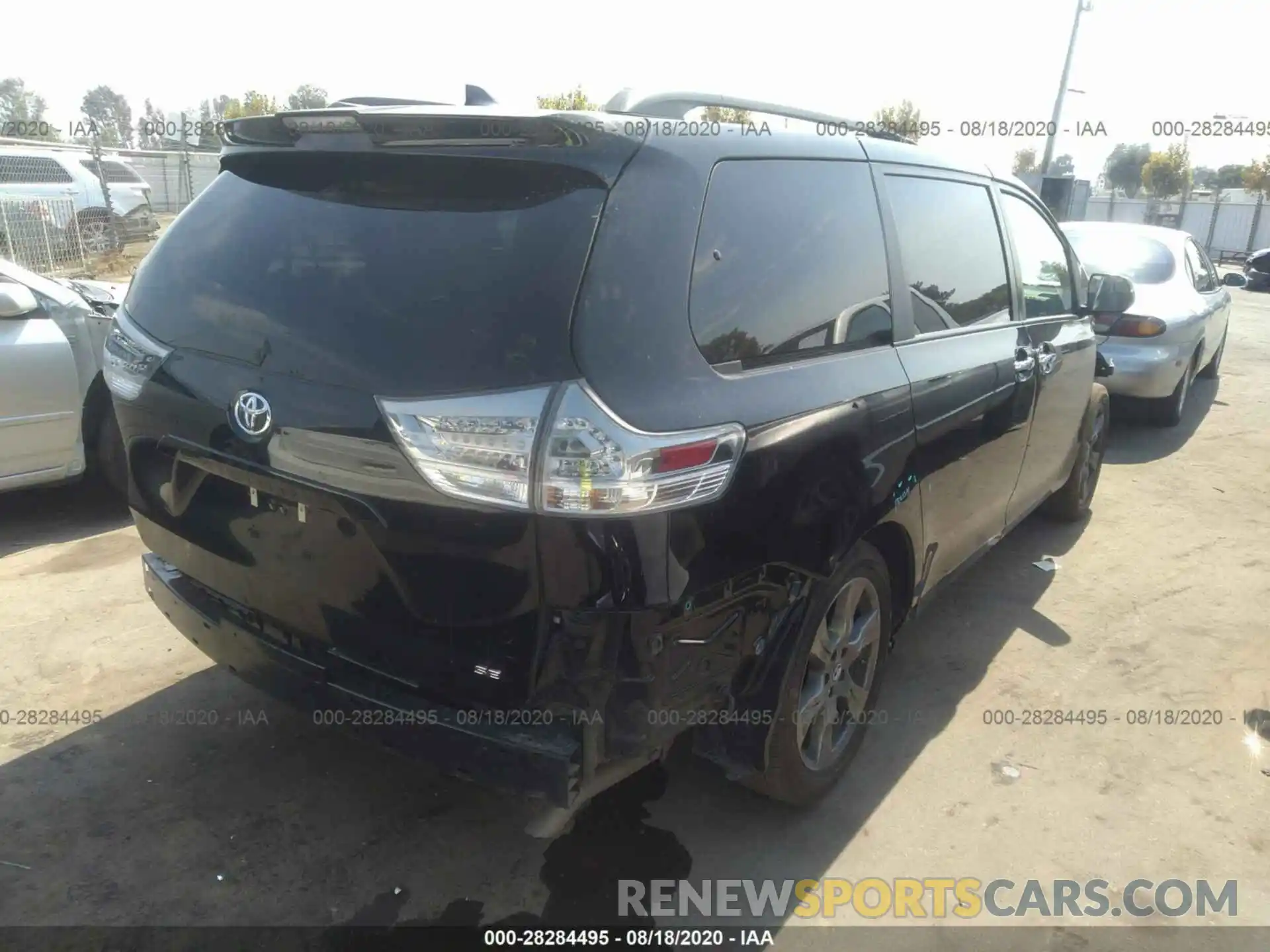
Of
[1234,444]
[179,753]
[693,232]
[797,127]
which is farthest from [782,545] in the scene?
[1234,444]

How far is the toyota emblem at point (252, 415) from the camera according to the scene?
2.11m

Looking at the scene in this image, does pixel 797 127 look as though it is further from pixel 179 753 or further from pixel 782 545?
pixel 179 753

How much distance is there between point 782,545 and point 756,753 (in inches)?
23.5

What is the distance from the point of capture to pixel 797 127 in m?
2.73

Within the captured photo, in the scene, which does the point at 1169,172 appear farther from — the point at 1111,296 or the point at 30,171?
the point at 1111,296

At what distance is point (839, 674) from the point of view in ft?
9.28

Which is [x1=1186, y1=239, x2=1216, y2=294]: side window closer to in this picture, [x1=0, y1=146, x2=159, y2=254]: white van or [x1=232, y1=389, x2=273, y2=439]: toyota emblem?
[x1=232, y1=389, x2=273, y2=439]: toyota emblem

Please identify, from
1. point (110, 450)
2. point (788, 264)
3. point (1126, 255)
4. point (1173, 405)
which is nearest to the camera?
point (788, 264)

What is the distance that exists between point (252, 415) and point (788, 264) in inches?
53.6

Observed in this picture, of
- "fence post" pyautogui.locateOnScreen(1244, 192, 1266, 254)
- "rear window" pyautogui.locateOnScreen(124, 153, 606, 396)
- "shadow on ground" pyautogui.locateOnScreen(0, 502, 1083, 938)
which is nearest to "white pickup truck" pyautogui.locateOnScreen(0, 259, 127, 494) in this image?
"shadow on ground" pyautogui.locateOnScreen(0, 502, 1083, 938)

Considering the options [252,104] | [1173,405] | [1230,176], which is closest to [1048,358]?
[1173,405]

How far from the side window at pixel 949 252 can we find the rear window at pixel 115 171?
51.9 feet

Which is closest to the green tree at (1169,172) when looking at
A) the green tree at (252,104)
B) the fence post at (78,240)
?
the green tree at (252,104)

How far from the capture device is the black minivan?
6.27 feet
